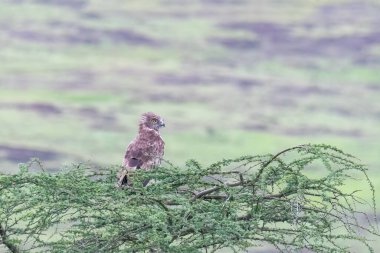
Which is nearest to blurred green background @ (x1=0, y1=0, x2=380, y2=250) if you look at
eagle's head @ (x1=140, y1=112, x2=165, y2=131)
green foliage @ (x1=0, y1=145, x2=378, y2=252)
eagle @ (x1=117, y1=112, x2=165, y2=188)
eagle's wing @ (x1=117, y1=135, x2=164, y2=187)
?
eagle's head @ (x1=140, y1=112, x2=165, y2=131)

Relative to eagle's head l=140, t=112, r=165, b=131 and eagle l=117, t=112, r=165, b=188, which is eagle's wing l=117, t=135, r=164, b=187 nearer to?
eagle l=117, t=112, r=165, b=188

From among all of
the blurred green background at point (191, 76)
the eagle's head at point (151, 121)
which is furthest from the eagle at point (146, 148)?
the blurred green background at point (191, 76)

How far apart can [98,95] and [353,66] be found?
13099 mm

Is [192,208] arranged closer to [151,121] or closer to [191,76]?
[151,121]

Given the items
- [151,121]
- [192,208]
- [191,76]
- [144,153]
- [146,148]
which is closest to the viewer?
[192,208]

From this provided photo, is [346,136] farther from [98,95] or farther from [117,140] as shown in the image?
[98,95]

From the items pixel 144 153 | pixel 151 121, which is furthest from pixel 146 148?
pixel 151 121

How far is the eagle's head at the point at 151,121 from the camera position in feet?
32.4

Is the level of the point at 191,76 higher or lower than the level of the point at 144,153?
higher

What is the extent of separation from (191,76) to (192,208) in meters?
59.1

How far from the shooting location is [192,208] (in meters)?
6.18

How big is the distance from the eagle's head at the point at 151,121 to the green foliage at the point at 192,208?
3357mm

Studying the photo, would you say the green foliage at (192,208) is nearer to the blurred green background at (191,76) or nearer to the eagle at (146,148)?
the eagle at (146,148)

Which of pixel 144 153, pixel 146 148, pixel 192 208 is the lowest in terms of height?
pixel 192 208
